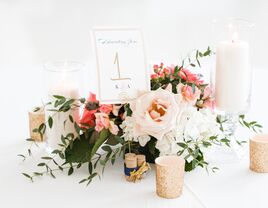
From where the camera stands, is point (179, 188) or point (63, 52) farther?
point (63, 52)

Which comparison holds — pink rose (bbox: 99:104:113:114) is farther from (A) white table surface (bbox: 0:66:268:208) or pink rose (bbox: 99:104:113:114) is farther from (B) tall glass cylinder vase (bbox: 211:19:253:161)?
(B) tall glass cylinder vase (bbox: 211:19:253:161)

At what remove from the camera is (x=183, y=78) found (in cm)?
154

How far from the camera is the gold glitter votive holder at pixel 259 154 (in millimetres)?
1483

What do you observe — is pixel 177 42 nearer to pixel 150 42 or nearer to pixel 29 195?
pixel 150 42

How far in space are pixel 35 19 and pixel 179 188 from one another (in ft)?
7.57

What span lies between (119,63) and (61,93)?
0.21 metres

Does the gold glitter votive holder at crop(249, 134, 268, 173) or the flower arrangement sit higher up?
the flower arrangement

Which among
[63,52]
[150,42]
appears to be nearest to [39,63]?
[63,52]

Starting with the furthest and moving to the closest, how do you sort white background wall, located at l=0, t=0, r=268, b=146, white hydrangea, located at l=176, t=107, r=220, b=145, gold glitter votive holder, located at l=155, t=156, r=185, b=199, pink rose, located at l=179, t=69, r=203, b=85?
white background wall, located at l=0, t=0, r=268, b=146
pink rose, located at l=179, t=69, r=203, b=85
white hydrangea, located at l=176, t=107, r=220, b=145
gold glitter votive holder, located at l=155, t=156, r=185, b=199

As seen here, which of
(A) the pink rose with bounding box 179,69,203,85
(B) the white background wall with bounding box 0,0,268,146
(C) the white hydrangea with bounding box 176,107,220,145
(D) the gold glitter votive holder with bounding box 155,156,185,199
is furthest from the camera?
(B) the white background wall with bounding box 0,0,268,146

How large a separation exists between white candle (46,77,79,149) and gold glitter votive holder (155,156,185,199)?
1.16ft

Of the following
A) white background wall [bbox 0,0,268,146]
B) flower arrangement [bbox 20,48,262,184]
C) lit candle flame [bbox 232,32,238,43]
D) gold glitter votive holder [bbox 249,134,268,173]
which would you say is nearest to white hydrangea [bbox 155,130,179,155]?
flower arrangement [bbox 20,48,262,184]

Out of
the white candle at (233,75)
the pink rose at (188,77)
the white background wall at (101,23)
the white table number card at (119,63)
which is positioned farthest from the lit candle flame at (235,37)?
the white background wall at (101,23)

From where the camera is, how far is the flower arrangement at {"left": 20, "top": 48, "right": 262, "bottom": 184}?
1.41 meters
